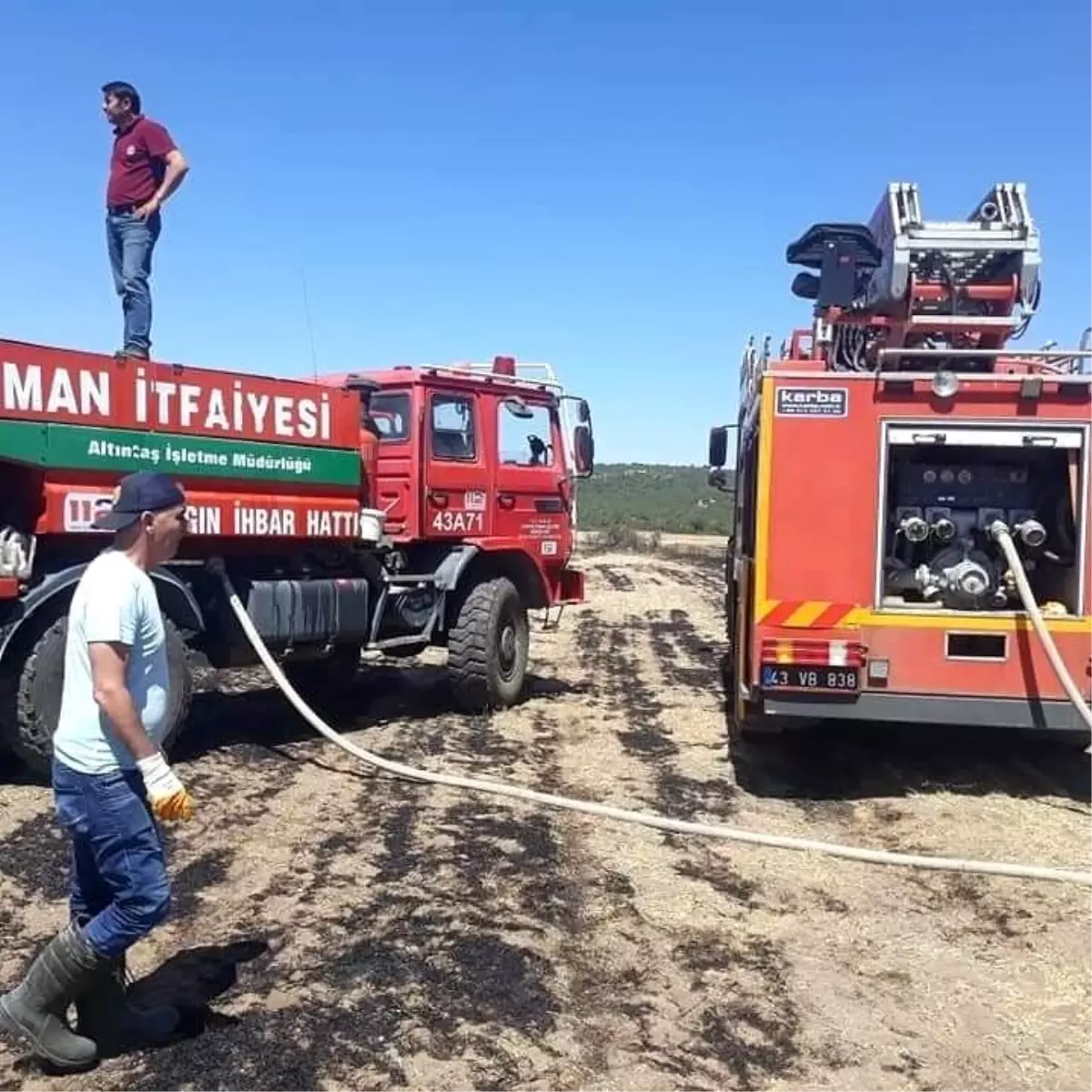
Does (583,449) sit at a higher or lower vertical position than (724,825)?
higher

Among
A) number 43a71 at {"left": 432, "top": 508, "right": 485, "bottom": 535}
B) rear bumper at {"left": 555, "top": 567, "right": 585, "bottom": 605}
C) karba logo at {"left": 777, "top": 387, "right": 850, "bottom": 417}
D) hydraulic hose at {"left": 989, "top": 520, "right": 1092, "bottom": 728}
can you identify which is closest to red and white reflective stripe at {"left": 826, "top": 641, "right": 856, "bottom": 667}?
hydraulic hose at {"left": 989, "top": 520, "right": 1092, "bottom": 728}

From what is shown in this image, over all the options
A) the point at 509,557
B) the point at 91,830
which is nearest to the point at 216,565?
the point at 509,557

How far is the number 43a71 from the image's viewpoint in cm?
992

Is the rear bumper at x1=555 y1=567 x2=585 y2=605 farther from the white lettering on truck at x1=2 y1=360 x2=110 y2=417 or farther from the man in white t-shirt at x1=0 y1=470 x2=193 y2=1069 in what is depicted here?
the man in white t-shirt at x1=0 y1=470 x2=193 y2=1069

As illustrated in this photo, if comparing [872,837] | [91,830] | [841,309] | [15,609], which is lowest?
[872,837]

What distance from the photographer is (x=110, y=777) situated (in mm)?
3740

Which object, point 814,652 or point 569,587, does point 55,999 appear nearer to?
point 814,652

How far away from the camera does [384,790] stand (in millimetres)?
7477

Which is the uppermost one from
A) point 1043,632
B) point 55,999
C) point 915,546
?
point 915,546

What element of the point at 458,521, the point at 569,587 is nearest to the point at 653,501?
the point at 569,587

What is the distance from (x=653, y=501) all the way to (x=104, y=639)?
84.4 meters

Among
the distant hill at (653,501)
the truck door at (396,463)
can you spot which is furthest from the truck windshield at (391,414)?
the distant hill at (653,501)

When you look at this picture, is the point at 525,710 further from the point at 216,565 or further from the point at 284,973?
the point at 284,973

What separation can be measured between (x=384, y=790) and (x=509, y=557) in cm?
359
